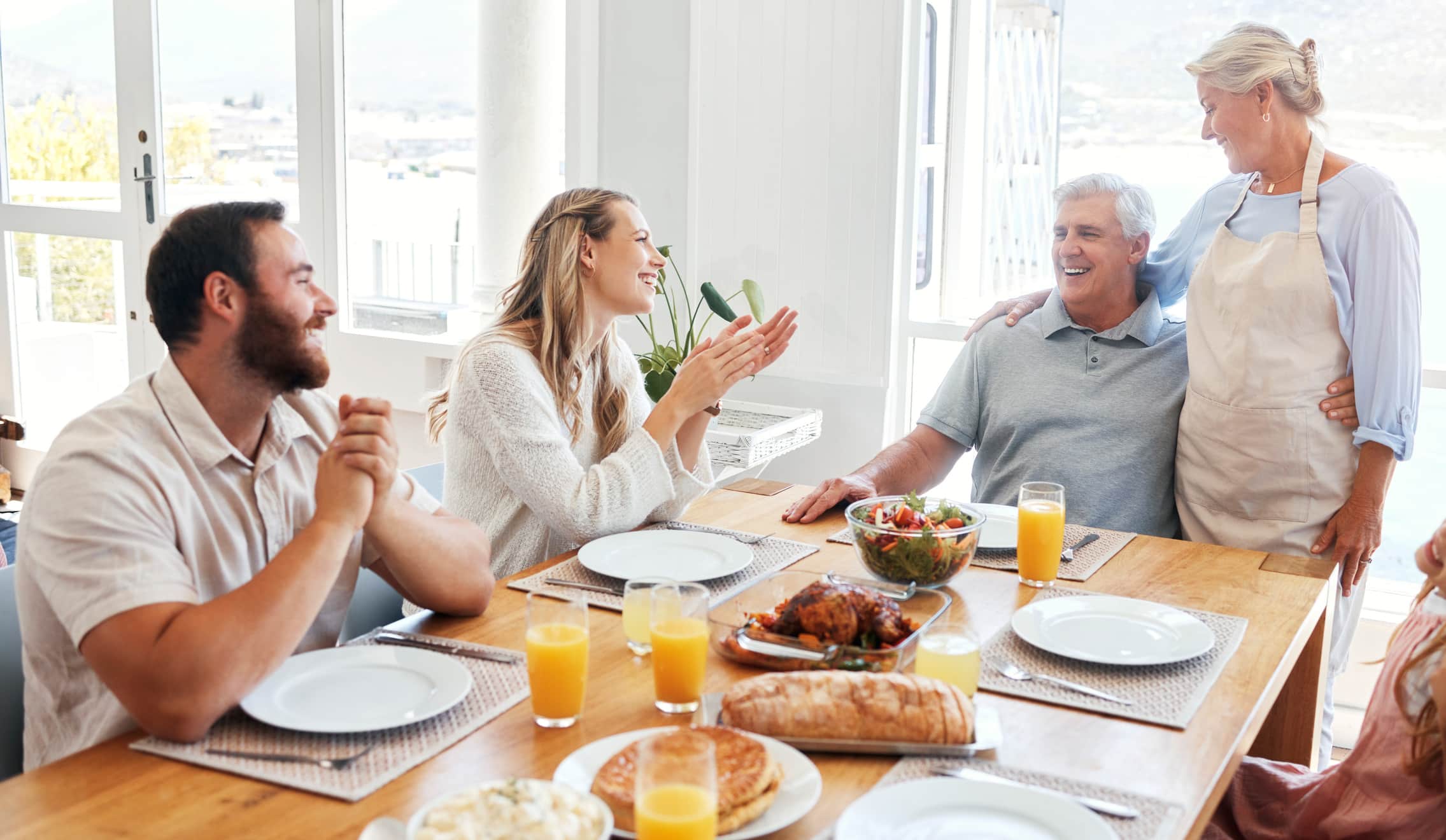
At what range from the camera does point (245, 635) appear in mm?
1219

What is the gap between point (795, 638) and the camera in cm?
138

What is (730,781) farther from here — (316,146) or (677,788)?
(316,146)

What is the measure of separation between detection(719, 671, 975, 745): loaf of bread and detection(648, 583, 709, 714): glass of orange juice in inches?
2.9

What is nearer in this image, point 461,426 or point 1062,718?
point 1062,718

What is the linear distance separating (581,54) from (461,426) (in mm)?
1901

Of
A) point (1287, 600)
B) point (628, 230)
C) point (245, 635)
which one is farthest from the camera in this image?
point (628, 230)

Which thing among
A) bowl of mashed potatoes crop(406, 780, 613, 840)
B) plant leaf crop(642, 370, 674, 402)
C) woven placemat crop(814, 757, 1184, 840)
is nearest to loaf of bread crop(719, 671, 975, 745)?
woven placemat crop(814, 757, 1184, 840)

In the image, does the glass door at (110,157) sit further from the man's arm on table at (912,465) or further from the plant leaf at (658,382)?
the man's arm on table at (912,465)

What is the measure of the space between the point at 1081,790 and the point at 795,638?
0.36 metres

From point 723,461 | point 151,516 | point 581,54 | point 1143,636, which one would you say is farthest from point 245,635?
point 581,54

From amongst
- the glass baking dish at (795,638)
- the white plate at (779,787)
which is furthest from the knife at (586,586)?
the white plate at (779,787)

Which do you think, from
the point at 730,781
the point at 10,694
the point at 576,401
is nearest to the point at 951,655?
the point at 730,781

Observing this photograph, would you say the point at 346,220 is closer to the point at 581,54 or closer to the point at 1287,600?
the point at 581,54

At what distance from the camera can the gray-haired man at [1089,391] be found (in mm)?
2473
